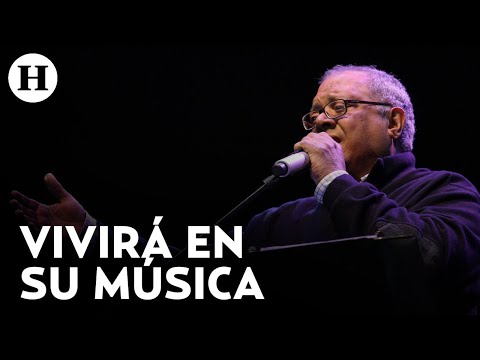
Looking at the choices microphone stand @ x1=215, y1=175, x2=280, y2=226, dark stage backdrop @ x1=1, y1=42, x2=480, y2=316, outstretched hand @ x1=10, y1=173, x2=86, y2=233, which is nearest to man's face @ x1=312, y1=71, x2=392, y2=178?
dark stage backdrop @ x1=1, y1=42, x2=480, y2=316

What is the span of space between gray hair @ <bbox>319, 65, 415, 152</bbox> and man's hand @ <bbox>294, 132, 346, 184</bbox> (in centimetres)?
42

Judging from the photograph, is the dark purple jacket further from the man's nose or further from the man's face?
the man's nose

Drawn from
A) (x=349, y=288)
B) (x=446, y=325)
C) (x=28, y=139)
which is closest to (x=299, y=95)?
(x=28, y=139)

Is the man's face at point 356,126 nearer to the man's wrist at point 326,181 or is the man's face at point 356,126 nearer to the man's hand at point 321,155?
the man's hand at point 321,155

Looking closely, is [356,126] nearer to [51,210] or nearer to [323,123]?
[323,123]

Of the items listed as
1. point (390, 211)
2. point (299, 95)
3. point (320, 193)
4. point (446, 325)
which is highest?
point (299, 95)

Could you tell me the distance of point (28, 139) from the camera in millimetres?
2846

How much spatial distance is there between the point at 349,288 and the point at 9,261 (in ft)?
5.59

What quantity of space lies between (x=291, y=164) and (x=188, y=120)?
1090 millimetres

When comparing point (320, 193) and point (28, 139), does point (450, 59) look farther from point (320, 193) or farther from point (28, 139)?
point (28, 139)

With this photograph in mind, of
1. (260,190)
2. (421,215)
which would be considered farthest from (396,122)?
(260,190)

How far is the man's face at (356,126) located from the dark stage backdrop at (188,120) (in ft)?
1.39

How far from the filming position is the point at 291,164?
2.00m

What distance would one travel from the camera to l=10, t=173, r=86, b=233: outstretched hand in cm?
225
